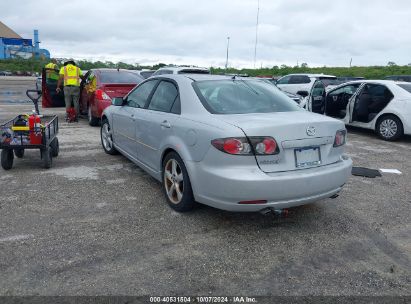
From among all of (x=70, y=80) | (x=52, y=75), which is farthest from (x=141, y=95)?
(x=52, y=75)

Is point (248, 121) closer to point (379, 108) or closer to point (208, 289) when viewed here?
point (208, 289)

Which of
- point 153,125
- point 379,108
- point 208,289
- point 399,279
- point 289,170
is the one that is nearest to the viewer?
point 208,289

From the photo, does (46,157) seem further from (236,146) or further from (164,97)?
(236,146)

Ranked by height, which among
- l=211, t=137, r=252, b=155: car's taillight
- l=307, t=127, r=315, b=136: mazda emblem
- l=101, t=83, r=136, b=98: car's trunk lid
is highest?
l=101, t=83, r=136, b=98: car's trunk lid

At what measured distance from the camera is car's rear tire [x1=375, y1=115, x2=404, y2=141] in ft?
29.1

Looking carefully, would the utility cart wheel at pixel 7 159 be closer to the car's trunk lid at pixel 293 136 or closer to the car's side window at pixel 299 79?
the car's trunk lid at pixel 293 136

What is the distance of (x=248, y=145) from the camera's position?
3.33m

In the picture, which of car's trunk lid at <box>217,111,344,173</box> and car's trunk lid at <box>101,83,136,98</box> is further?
car's trunk lid at <box>101,83,136,98</box>

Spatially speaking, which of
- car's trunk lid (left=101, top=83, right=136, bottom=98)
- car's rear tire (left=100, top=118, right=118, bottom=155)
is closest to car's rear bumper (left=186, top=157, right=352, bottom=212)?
car's rear tire (left=100, top=118, right=118, bottom=155)

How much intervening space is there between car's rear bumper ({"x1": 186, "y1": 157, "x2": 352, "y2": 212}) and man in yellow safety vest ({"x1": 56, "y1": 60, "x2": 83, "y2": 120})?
7.46 m

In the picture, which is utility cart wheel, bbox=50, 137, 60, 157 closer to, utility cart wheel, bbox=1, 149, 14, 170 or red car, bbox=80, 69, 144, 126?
utility cart wheel, bbox=1, 149, 14, 170

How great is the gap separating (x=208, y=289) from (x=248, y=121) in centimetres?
158

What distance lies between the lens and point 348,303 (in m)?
2.67

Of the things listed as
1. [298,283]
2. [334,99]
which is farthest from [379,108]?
[298,283]
